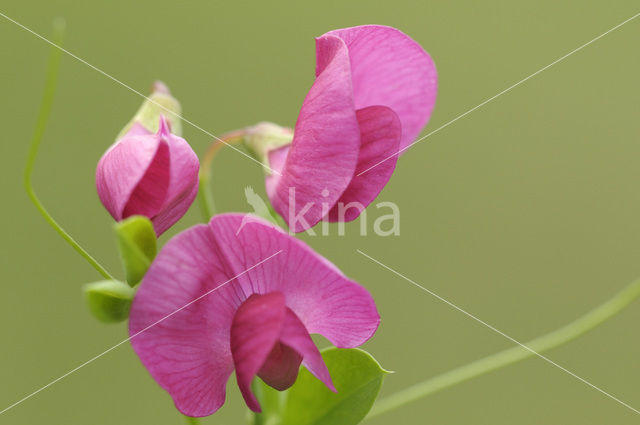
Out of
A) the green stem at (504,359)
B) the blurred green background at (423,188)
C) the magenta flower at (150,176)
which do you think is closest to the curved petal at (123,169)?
the magenta flower at (150,176)

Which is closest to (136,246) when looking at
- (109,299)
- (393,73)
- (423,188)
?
(109,299)

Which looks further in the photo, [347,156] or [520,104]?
[520,104]

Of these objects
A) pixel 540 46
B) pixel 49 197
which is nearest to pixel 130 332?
pixel 49 197

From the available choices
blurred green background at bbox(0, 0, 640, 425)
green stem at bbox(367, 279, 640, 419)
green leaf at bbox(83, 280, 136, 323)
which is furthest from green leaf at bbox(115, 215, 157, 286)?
blurred green background at bbox(0, 0, 640, 425)

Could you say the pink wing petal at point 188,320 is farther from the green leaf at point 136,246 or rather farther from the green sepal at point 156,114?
the green sepal at point 156,114

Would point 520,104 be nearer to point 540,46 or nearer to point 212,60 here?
point 540,46

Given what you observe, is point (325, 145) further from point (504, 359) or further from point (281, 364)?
point (504, 359)

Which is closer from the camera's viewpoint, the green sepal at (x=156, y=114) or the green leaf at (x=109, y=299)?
the green leaf at (x=109, y=299)

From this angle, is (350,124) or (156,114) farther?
(156,114)
